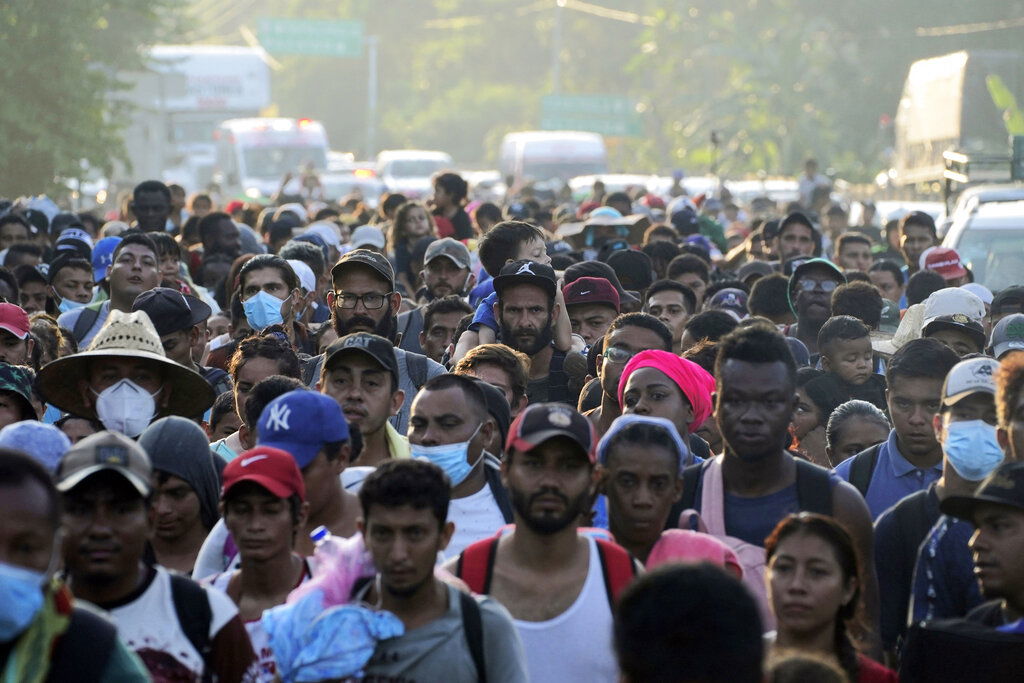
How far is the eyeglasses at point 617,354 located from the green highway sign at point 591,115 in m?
47.5

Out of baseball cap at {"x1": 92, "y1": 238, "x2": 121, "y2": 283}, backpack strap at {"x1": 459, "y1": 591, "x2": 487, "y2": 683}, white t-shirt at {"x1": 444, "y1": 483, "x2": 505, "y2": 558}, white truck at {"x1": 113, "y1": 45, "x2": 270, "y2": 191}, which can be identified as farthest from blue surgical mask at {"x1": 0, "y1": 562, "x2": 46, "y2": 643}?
white truck at {"x1": 113, "y1": 45, "x2": 270, "y2": 191}

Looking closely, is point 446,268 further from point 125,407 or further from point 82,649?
point 82,649

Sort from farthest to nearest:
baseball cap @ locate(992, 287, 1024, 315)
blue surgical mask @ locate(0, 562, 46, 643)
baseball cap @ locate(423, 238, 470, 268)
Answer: baseball cap @ locate(423, 238, 470, 268)
baseball cap @ locate(992, 287, 1024, 315)
blue surgical mask @ locate(0, 562, 46, 643)

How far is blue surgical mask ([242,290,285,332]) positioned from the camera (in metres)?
9.41

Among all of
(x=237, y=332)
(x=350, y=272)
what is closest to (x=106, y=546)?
(x=350, y=272)

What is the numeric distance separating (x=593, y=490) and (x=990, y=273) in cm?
878

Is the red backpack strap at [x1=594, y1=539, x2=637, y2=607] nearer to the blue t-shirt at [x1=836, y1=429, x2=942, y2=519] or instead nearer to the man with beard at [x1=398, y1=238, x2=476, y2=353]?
the blue t-shirt at [x1=836, y1=429, x2=942, y2=519]

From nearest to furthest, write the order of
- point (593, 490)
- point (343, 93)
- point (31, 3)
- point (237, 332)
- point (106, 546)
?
1. point (106, 546)
2. point (593, 490)
3. point (237, 332)
4. point (31, 3)
5. point (343, 93)

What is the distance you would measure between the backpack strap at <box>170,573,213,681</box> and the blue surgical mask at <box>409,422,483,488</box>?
170 cm

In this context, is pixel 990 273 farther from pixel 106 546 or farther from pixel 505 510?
pixel 106 546

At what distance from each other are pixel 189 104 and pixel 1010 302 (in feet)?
121

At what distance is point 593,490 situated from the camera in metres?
5.36

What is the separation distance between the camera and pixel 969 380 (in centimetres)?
628

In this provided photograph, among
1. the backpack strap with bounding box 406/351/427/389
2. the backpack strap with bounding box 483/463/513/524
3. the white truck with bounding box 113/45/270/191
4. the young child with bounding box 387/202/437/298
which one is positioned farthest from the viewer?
the white truck with bounding box 113/45/270/191
